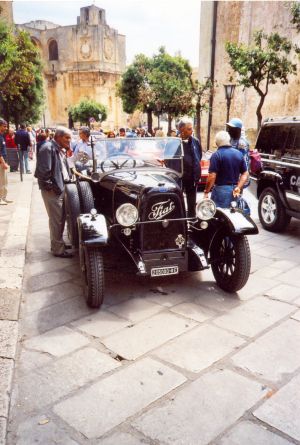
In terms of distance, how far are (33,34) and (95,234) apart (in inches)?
2999

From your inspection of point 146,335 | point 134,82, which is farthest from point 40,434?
point 134,82

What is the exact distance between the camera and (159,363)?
324 centimetres

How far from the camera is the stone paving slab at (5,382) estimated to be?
267 cm

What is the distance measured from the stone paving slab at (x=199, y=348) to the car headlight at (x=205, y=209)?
125 centimetres

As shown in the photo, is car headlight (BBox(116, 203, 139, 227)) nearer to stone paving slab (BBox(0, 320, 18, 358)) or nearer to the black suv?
stone paving slab (BBox(0, 320, 18, 358))

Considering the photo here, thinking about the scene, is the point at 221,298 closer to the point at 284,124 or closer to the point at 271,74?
the point at 284,124

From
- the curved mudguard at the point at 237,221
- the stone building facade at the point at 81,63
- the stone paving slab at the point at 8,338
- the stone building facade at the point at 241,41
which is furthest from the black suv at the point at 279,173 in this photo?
the stone building facade at the point at 81,63

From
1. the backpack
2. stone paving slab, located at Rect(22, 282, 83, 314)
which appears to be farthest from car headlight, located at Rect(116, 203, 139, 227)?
the backpack

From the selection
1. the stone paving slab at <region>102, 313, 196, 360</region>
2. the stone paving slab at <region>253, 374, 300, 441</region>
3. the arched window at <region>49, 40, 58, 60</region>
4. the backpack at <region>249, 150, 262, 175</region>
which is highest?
the arched window at <region>49, 40, 58, 60</region>

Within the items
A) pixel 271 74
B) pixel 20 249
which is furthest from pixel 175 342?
pixel 271 74

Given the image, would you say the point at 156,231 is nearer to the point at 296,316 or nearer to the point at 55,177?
the point at 296,316

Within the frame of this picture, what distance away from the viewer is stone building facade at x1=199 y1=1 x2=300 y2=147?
22.3 metres

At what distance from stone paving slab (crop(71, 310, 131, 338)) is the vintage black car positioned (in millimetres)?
161

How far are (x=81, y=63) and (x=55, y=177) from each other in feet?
231
